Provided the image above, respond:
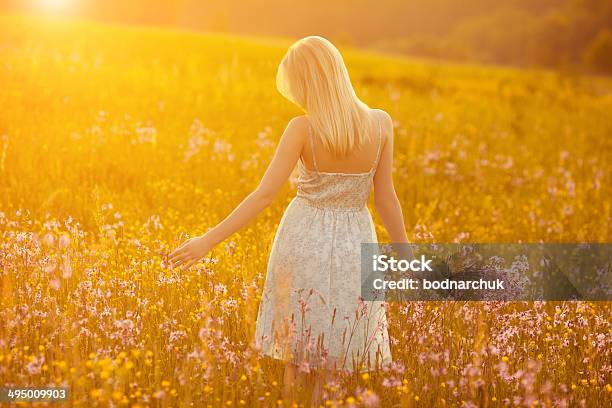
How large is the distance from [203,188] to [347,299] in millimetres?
4089

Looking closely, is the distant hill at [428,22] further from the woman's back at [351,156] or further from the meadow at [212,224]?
the woman's back at [351,156]

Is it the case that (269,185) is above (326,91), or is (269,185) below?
below

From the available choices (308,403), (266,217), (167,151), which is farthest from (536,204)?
(308,403)

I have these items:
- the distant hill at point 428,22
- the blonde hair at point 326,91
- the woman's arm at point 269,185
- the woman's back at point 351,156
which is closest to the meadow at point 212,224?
the woman's arm at point 269,185

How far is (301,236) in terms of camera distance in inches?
159

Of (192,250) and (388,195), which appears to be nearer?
(192,250)

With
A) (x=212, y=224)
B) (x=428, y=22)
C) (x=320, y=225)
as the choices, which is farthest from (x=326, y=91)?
(x=428, y=22)

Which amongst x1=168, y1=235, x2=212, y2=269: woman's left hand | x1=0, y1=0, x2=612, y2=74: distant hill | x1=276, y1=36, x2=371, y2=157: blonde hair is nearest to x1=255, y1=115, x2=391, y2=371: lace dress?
x1=276, y1=36, x2=371, y2=157: blonde hair

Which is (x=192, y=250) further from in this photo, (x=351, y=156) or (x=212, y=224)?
(x=212, y=224)

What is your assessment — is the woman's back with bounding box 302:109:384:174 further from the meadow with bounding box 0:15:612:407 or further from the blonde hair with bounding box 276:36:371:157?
the meadow with bounding box 0:15:612:407

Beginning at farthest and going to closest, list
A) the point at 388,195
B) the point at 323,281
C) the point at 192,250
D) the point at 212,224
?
the point at 212,224
the point at 388,195
the point at 323,281
the point at 192,250

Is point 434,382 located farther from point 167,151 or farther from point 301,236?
point 167,151

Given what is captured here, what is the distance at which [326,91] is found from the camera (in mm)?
3934

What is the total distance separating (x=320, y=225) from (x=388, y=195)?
0.49m
